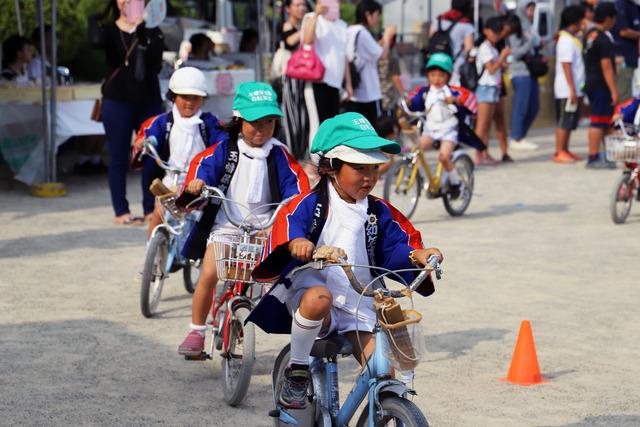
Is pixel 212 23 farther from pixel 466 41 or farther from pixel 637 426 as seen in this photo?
pixel 637 426

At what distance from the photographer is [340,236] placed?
4.86 m

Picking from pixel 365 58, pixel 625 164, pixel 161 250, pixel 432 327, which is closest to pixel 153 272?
pixel 161 250

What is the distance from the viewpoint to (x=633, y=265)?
9734 millimetres

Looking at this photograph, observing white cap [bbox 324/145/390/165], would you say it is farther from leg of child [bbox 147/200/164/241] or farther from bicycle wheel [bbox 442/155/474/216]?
bicycle wheel [bbox 442/155/474/216]

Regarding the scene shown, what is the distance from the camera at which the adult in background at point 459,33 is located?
627 inches

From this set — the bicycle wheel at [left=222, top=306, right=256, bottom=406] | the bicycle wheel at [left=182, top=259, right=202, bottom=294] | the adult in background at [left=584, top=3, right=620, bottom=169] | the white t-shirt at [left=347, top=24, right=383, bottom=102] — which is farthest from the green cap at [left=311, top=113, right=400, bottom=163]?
the adult in background at [left=584, top=3, right=620, bottom=169]

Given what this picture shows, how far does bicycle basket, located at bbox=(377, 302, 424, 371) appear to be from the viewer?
167 inches

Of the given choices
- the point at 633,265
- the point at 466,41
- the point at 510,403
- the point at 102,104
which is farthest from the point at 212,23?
the point at 510,403

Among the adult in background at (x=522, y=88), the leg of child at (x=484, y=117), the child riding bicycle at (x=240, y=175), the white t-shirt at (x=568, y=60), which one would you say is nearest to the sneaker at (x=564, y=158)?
the white t-shirt at (x=568, y=60)

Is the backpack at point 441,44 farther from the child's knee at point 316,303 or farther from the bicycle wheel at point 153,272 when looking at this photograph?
the child's knee at point 316,303

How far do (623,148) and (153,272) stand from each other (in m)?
5.32

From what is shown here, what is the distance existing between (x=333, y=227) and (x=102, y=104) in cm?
700

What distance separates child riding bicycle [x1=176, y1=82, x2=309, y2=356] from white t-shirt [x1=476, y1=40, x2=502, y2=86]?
31.0ft

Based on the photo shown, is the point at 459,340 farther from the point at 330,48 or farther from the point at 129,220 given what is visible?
the point at 330,48
